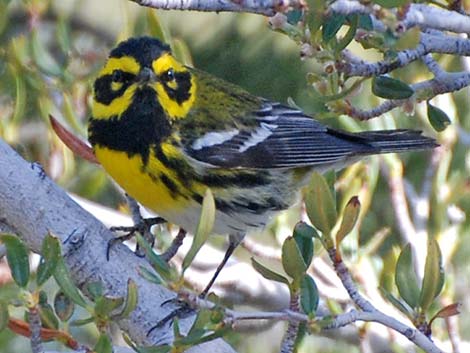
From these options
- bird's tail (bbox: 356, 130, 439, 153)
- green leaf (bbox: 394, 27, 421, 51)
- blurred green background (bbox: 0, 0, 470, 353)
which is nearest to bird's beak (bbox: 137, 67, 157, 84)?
blurred green background (bbox: 0, 0, 470, 353)

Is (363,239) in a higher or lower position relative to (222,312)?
lower

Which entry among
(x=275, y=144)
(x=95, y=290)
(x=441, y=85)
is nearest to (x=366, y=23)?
(x=441, y=85)

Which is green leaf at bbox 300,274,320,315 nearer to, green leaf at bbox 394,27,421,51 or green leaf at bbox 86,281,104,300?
green leaf at bbox 86,281,104,300

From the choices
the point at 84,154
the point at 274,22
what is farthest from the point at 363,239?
the point at 274,22

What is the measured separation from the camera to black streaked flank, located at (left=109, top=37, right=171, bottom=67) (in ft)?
9.48

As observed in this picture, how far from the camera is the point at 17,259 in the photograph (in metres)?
1.77

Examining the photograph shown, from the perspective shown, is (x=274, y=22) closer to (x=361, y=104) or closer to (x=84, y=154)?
(x=84, y=154)

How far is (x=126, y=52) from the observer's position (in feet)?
9.59

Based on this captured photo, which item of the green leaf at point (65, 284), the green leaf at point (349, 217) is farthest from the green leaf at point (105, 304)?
the green leaf at point (349, 217)

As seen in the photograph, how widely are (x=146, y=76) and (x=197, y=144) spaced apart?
223 millimetres

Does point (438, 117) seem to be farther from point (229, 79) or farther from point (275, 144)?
point (229, 79)

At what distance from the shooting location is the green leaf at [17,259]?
175 centimetres

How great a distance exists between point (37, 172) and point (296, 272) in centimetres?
58

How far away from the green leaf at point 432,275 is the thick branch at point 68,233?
1.34 ft
